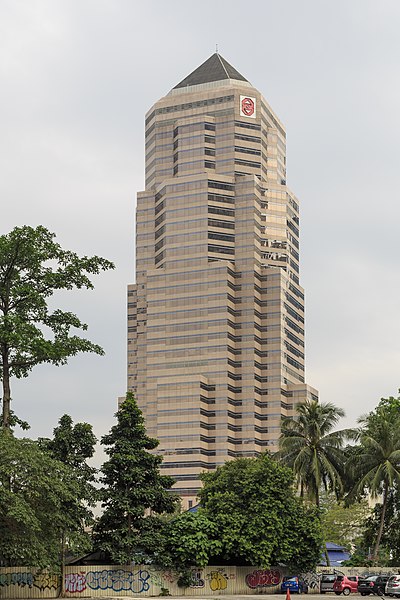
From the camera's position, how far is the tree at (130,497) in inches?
2586

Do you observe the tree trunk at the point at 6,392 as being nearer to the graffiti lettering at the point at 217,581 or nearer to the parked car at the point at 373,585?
the graffiti lettering at the point at 217,581

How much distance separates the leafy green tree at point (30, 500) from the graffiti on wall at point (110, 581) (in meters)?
5.83

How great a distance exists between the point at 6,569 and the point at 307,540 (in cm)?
2105

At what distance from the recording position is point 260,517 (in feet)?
227

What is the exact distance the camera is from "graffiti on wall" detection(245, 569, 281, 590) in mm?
71062

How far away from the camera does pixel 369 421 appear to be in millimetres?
95062

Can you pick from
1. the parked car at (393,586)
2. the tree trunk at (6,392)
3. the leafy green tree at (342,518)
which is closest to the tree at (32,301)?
the tree trunk at (6,392)

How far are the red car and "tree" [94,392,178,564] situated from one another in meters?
15.7

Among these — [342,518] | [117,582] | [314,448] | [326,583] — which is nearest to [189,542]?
[117,582]

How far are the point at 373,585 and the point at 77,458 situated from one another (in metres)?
23.8

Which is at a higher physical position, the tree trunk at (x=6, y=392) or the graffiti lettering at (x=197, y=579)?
the tree trunk at (x=6, y=392)

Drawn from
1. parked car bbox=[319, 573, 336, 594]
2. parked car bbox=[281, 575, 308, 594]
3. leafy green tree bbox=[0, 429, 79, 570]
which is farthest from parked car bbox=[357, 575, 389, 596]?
leafy green tree bbox=[0, 429, 79, 570]

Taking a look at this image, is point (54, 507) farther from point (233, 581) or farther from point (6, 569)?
point (233, 581)

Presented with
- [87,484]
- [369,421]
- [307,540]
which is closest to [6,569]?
[87,484]
